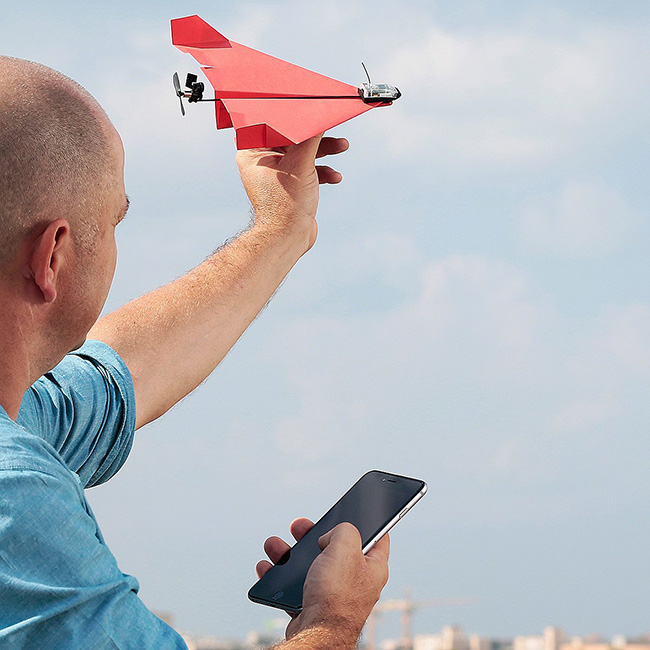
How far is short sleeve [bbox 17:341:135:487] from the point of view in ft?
5.61

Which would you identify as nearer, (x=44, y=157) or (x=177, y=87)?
(x=44, y=157)

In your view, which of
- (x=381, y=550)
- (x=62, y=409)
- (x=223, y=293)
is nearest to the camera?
(x=381, y=550)

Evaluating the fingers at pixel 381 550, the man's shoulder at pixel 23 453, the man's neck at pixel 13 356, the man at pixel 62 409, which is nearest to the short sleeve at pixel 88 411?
the man at pixel 62 409

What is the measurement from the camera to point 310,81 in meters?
2.15

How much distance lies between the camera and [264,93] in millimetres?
2062

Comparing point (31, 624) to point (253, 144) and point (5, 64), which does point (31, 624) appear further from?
point (253, 144)

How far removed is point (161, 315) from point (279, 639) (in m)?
1.06

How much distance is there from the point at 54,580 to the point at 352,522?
62 centimetres

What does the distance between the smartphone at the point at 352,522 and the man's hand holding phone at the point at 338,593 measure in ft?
0.26

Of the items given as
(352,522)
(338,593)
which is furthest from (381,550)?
(338,593)

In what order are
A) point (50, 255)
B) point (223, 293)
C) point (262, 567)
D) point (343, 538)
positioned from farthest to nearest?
point (223, 293), point (262, 567), point (343, 538), point (50, 255)

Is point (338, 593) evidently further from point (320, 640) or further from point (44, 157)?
point (44, 157)

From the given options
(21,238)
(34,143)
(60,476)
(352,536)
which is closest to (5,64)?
(34,143)

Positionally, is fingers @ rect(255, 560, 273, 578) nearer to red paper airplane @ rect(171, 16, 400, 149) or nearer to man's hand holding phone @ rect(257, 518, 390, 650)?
man's hand holding phone @ rect(257, 518, 390, 650)
